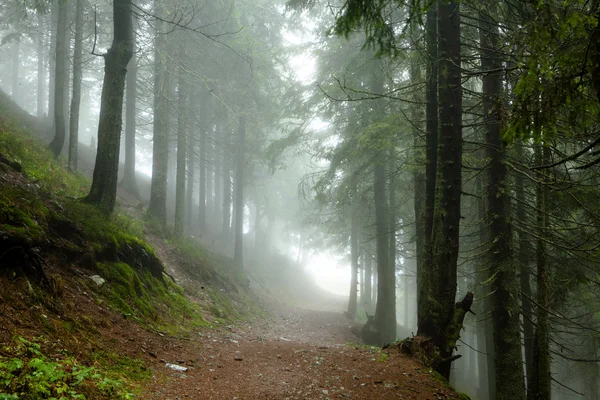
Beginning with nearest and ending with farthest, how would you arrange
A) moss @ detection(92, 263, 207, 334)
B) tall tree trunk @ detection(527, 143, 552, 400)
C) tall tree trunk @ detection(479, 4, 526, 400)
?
tall tree trunk @ detection(527, 143, 552, 400) → moss @ detection(92, 263, 207, 334) → tall tree trunk @ detection(479, 4, 526, 400)

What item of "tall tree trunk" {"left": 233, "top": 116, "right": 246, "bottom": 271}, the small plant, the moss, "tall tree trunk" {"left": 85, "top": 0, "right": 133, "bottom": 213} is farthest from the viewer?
"tall tree trunk" {"left": 233, "top": 116, "right": 246, "bottom": 271}

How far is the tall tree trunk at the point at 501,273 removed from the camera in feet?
22.8

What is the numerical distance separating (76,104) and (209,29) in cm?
800

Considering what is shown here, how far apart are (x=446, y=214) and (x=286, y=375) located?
3812mm

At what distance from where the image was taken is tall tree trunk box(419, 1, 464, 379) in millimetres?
6375

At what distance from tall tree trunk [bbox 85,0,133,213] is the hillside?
51 cm

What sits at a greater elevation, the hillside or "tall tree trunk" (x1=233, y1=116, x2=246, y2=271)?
"tall tree trunk" (x1=233, y1=116, x2=246, y2=271)

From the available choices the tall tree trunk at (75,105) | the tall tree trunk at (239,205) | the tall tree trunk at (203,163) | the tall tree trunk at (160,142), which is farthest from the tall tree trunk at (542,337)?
the tall tree trunk at (203,163)

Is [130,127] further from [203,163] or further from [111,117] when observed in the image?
[111,117]

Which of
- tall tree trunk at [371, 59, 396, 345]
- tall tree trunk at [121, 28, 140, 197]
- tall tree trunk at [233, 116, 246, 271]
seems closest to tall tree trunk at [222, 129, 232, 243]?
tall tree trunk at [233, 116, 246, 271]

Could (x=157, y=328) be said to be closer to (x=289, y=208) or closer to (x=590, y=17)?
(x=590, y=17)

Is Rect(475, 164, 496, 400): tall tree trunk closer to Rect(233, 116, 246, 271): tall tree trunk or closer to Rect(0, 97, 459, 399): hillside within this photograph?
Rect(0, 97, 459, 399): hillside

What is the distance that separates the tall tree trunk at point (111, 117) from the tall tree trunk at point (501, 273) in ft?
25.4

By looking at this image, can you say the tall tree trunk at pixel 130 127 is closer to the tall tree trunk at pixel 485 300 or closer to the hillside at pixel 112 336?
the hillside at pixel 112 336
